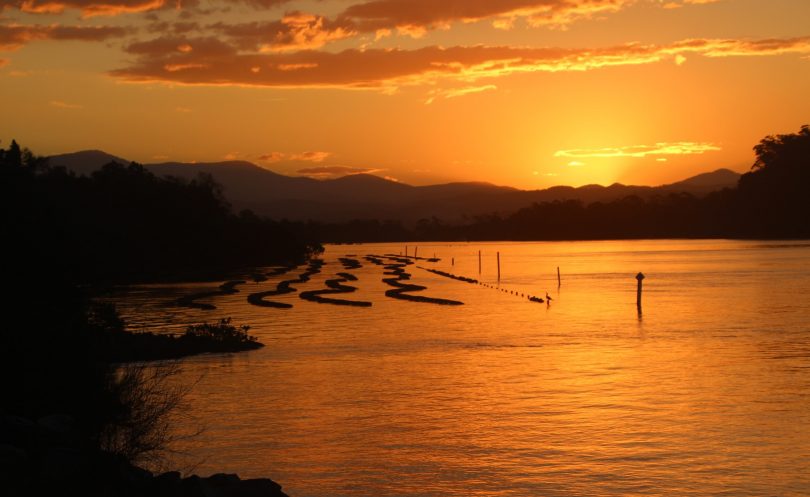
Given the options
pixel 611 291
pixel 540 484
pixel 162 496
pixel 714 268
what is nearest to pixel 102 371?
pixel 162 496

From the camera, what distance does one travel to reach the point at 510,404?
2820cm

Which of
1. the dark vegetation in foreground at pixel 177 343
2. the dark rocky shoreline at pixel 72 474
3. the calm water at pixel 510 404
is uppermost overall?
the dark rocky shoreline at pixel 72 474

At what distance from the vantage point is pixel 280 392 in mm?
30578

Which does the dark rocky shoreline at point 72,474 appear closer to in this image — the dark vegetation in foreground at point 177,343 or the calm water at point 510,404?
the calm water at point 510,404

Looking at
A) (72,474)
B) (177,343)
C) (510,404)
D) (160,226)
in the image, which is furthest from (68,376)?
(160,226)

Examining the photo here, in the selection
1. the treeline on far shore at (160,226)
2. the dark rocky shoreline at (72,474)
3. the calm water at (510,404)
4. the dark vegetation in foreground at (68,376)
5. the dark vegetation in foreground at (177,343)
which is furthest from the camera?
the treeline on far shore at (160,226)

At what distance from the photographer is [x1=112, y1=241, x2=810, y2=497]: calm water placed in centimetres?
2038

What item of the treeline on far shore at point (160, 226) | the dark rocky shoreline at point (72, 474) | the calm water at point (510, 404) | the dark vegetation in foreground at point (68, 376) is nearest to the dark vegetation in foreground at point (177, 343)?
the dark vegetation in foreground at point (68, 376)

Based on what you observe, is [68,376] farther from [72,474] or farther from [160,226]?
[160,226]

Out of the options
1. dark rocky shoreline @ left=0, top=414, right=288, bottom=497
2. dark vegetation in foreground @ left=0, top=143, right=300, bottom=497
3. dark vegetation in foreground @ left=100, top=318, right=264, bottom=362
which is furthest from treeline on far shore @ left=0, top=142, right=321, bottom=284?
dark rocky shoreline @ left=0, top=414, right=288, bottom=497

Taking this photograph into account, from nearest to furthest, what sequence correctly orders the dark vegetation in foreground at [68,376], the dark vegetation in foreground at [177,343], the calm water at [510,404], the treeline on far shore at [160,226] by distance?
the dark vegetation in foreground at [68,376]
the calm water at [510,404]
the dark vegetation in foreground at [177,343]
the treeline on far shore at [160,226]

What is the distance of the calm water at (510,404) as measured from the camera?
2038cm

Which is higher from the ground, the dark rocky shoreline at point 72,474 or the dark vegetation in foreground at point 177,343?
the dark rocky shoreline at point 72,474

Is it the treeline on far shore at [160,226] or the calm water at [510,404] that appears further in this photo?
the treeline on far shore at [160,226]
